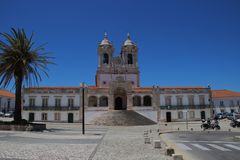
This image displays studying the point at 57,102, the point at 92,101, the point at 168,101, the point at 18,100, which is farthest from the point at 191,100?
the point at 18,100

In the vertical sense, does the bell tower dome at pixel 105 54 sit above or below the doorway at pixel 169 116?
above

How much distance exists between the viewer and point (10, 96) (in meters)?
69.1

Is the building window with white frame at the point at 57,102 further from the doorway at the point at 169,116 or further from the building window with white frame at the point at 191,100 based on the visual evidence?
the building window with white frame at the point at 191,100

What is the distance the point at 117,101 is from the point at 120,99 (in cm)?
79

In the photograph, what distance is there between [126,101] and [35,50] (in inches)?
1029

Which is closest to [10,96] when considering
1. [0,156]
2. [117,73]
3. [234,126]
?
[117,73]

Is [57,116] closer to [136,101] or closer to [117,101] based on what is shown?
[117,101]

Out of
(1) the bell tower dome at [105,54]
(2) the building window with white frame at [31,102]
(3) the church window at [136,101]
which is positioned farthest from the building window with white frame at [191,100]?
(2) the building window with white frame at [31,102]

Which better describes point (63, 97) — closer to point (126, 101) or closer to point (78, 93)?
point (78, 93)

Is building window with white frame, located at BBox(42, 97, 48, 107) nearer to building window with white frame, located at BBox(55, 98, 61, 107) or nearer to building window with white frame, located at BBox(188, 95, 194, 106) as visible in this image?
building window with white frame, located at BBox(55, 98, 61, 107)

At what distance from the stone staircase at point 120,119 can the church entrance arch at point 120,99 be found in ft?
23.8

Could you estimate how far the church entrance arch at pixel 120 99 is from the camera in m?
50.7

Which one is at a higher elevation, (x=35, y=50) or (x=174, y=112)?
(x=35, y=50)

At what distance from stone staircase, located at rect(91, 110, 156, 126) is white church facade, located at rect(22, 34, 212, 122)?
3.61 meters
